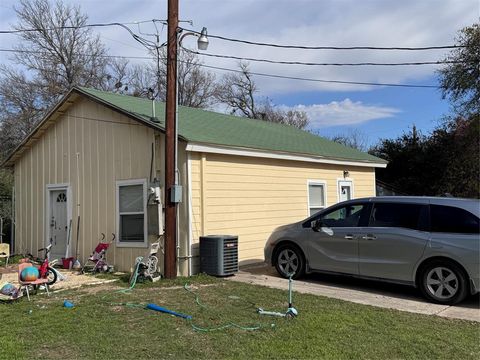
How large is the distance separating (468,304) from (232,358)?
4.69m

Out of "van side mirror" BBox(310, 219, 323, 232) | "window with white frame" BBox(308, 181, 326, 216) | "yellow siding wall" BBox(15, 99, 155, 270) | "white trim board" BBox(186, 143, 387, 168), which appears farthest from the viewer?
"window with white frame" BBox(308, 181, 326, 216)

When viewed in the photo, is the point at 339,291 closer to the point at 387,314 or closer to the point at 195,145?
the point at 387,314

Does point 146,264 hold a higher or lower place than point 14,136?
lower

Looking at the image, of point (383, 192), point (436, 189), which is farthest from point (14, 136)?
point (436, 189)

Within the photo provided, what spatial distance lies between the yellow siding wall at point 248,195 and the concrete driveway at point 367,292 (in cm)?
115

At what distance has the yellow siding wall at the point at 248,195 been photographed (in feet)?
34.5

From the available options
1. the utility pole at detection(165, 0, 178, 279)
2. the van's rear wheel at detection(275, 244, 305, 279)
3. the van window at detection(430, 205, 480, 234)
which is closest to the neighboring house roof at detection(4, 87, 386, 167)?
the utility pole at detection(165, 0, 178, 279)

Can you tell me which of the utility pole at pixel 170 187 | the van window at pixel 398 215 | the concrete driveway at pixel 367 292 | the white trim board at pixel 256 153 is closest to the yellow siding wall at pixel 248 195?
the white trim board at pixel 256 153

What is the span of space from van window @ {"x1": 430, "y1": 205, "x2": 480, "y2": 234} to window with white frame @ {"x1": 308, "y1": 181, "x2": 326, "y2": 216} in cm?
616

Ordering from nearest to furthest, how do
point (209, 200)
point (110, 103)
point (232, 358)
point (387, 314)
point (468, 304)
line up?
point (232, 358) → point (387, 314) → point (468, 304) → point (209, 200) → point (110, 103)

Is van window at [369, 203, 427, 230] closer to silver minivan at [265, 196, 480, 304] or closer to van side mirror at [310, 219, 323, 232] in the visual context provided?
silver minivan at [265, 196, 480, 304]

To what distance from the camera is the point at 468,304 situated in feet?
25.7

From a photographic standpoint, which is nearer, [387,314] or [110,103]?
[387,314]

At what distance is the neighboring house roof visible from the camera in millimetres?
10911
